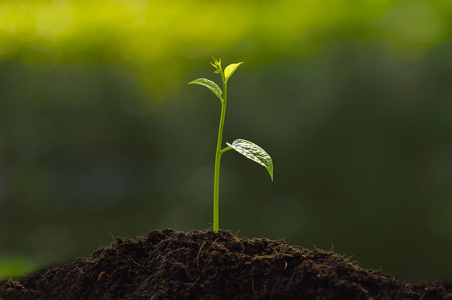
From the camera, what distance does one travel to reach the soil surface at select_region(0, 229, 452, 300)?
0.94 m

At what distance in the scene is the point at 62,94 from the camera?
189 cm

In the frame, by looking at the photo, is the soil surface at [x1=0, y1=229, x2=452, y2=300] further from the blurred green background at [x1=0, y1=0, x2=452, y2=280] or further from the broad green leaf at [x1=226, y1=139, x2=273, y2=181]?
the blurred green background at [x1=0, y1=0, x2=452, y2=280]

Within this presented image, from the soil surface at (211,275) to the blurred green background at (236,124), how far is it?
581 millimetres

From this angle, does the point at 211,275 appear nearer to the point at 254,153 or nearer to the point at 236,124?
the point at 254,153

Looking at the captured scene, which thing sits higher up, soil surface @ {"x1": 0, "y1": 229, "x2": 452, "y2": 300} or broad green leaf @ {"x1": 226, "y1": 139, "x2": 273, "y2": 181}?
broad green leaf @ {"x1": 226, "y1": 139, "x2": 273, "y2": 181}

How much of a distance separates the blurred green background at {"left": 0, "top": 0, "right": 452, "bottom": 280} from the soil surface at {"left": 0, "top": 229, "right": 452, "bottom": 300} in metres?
0.58

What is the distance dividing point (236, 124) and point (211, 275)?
2.93 ft

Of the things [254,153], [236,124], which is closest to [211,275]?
[254,153]

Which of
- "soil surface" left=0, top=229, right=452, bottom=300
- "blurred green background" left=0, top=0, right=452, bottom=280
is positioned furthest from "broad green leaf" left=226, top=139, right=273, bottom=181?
"blurred green background" left=0, top=0, right=452, bottom=280

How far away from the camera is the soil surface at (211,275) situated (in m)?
0.94

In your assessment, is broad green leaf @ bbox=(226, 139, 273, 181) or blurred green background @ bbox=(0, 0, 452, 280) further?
blurred green background @ bbox=(0, 0, 452, 280)

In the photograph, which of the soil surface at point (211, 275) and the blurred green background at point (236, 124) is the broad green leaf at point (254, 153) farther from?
the blurred green background at point (236, 124)

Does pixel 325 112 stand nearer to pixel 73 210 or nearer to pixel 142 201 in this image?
pixel 142 201

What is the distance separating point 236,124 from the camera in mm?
1804
